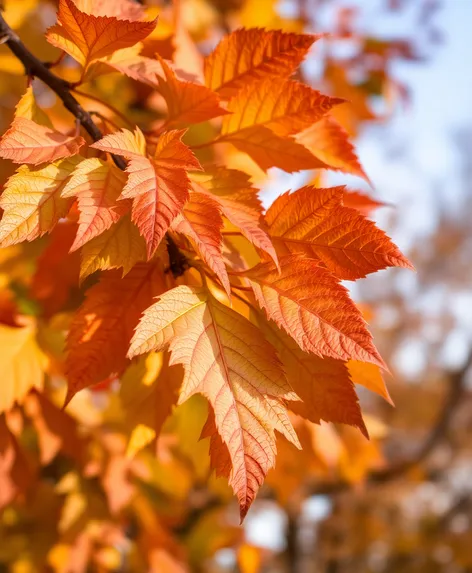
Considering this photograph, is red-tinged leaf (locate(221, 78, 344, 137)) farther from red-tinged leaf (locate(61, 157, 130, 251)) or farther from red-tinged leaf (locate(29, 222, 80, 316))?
red-tinged leaf (locate(29, 222, 80, 316))

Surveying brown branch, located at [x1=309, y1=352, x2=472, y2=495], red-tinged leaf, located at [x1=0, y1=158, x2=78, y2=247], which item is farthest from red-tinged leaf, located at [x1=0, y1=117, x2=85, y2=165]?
brown branch, located at [x1=309, y1=352, x2=472, y2=495]

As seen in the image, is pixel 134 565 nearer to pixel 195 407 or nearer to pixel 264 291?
pixel 195 407

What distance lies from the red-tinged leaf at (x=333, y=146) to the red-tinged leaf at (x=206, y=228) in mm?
213

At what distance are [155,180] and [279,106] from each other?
19 centimetres

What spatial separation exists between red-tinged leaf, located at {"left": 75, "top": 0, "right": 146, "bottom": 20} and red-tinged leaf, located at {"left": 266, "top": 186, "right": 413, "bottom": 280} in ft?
0.90

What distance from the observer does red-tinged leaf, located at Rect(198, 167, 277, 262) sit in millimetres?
507

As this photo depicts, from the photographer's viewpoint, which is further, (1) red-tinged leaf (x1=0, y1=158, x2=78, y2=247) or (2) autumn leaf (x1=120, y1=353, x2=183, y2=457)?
(2) autumn leaf (x1=120, y1=353, x2=183, y2=457)

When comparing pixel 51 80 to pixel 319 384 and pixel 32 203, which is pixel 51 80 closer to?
pixel 32 203

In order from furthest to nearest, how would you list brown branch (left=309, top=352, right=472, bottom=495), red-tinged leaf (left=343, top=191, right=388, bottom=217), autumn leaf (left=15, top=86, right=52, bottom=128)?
brown branch (left=309, top=352, right=472, bottom=495)
red-tinged leaf (left=343, top=191, right=388, bottom=217)
autumn leaf (left=15, top=86, right=52, bottom=128)

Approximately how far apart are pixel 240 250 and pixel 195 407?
0.43 meters

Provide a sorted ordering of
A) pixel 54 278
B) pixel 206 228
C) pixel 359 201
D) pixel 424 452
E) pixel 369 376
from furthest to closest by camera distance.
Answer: pixel 424 452, pixel 54 278, pixel 359 201, pixel 369 376, pixel 206 228

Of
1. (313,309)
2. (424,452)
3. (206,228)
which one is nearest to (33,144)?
(206,228)

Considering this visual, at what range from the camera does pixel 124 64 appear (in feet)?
2.07

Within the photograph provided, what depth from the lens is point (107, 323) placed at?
59 centimetres
